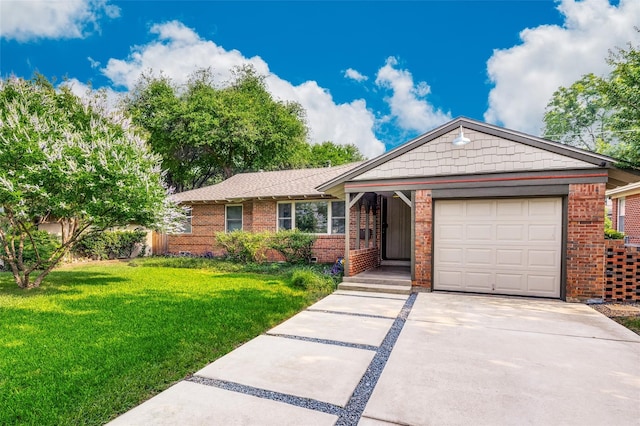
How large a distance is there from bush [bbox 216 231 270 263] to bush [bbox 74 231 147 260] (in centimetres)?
502

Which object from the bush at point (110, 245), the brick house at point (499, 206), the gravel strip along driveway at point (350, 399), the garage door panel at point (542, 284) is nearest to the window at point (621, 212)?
the brick house at point (499, 206)

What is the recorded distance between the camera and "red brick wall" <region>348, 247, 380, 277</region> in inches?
335

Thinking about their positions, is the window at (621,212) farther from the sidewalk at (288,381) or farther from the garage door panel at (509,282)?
the sidewalk at (288,381)

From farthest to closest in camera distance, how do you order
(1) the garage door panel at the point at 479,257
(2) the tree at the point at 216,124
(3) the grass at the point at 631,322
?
1. (2) the tree at the point at 216,124
2. (1) the garage door panel at the point at 479,257
3. (3) the grass at the point at 631,322

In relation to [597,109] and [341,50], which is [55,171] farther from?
[597,109]

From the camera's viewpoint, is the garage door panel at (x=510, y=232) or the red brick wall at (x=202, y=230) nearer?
the garage door panel at (x=510, y=232)

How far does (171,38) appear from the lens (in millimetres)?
20719

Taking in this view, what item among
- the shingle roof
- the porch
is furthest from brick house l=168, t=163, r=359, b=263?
the porch

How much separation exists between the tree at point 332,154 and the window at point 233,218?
60.1 ft

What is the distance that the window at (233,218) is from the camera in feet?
45.7

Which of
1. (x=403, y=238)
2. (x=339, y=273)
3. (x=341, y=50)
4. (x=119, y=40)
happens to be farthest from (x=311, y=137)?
(x=339, y=273)

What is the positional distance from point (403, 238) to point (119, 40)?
21.3 m

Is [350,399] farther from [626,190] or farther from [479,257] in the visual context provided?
[626,190]

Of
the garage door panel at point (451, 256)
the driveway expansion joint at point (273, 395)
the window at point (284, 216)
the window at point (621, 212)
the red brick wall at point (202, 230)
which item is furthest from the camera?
the window at point (621, 212)
